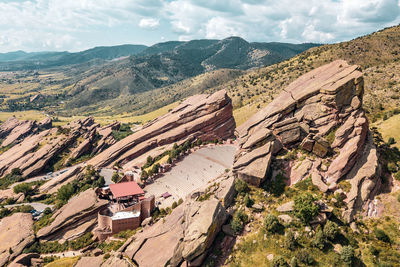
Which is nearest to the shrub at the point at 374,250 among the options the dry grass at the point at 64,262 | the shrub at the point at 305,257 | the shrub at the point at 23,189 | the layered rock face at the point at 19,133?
the shrub at the point at 305,257

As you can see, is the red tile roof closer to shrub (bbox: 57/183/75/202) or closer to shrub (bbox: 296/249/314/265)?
shrub (bbox: 57/183/75/202)

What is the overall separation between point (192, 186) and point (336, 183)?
42.1 meters

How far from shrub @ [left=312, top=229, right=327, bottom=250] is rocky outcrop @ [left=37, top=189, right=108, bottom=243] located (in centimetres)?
5972

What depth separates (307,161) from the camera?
46.7 m

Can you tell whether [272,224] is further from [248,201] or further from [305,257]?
[248,201]

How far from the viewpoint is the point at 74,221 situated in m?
65.1

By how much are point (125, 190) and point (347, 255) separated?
192ft

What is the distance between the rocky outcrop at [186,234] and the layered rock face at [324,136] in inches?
382

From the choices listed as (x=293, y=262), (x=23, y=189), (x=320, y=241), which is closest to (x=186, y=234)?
(x=293, y=262)

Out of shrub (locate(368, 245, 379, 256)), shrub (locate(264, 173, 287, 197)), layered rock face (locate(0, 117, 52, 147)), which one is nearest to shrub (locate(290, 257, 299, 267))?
shrub (locate(368, 245, 379, 256))

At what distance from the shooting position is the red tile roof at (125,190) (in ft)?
220

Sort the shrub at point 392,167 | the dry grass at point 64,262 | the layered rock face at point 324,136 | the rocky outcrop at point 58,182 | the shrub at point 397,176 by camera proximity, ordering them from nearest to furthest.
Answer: the layered rock face at point 324,136, the shrub at point 397,176, the shrub at point 392,167, the dry grass at point 64,262, the rocky outcrop at point 58,182

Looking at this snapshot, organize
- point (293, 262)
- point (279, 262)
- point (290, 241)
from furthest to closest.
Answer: point (290, 241)
point (279, 262)
point (293, 262)

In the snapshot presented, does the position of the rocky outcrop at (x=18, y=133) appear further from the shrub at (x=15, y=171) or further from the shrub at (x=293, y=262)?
the shrub at (x=293, y=262)
